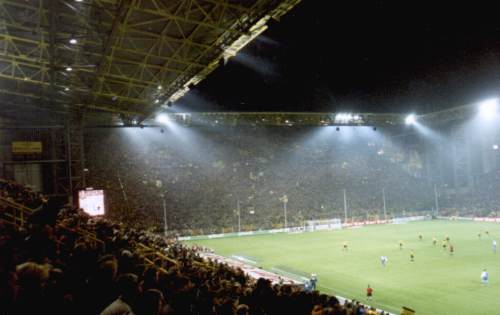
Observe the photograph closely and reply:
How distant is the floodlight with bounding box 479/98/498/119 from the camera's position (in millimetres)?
57219

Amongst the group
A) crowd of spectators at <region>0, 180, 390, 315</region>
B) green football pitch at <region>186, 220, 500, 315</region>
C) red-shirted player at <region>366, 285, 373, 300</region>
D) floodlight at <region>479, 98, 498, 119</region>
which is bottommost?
green football pitch at <region>186, 220, 500, 315</region>

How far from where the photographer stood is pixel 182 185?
55.6 m

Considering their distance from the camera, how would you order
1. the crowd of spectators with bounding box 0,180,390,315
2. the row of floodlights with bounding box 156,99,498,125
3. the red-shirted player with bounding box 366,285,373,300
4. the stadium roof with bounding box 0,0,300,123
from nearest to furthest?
the crowd of spectators with bounding box 0,180,390,315 < the stadium roof with bounding box 0,0,300,123 < the red-shirted player with bounding box 366,285,373,300 < the row of floodlights with bounding box 156,99,498,125

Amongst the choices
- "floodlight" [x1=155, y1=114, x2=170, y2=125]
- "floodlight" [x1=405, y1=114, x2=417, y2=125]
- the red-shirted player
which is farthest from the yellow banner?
"floodlight" [x1=405, y1=114, x2=417, y2=125]

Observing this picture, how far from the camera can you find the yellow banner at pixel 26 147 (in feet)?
109

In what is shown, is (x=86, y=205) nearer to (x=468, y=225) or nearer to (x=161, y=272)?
(x=161, y=272)

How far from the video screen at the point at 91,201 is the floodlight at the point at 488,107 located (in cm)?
4950

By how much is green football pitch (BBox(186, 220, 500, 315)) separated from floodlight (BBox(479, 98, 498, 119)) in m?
15.5

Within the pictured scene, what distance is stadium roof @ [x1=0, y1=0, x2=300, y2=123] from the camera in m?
14.8

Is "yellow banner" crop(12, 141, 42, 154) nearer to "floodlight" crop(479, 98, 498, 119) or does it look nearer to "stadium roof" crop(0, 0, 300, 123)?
"stadium roof" crop(0, 0, 300, 123)

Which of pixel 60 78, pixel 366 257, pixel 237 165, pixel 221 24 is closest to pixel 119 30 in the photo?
pixel 221 24

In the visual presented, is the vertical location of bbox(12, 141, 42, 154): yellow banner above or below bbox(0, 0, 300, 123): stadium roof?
below

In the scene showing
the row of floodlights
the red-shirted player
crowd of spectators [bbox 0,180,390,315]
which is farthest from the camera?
the row of floodlights

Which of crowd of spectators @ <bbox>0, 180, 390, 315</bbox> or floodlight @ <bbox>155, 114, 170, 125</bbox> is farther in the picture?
floodlight @ <bbox>155, 114, 170, 125</bbox>
